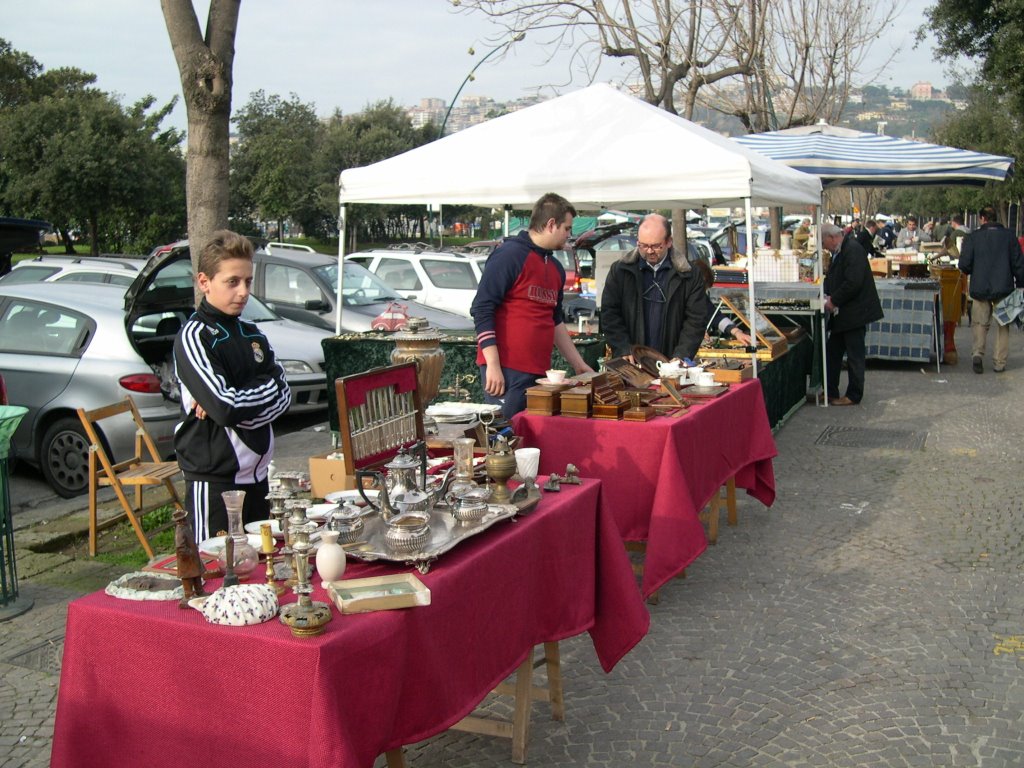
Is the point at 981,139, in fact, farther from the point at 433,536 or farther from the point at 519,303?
the point at 433,536

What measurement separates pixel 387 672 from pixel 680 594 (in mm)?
3279

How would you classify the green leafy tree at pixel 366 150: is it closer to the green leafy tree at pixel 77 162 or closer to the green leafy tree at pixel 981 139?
the green leafy tree at pixel 77 162

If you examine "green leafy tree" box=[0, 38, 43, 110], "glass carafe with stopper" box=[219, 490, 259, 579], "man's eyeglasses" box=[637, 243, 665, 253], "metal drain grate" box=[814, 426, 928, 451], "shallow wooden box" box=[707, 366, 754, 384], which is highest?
"green leafy tree" box=[0, 38, 43, 110]

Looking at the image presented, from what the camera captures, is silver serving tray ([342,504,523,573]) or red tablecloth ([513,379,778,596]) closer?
silver serving tray ([342,504,523,573])

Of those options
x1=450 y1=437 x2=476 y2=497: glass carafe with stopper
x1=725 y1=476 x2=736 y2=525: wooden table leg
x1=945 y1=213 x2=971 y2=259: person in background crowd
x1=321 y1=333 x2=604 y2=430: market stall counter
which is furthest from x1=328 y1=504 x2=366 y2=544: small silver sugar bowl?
x1=945 y1=213 x2=971 y2=259: person in background crowd

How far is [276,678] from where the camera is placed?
8.17 ft

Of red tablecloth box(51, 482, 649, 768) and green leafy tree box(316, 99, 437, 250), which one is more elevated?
green leafy tree box(316, 99, 437, 250)

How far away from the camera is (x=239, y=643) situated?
2.54 m

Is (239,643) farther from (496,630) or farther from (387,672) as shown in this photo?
(496,630)

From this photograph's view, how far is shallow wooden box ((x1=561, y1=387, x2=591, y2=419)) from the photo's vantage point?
5.57 meters

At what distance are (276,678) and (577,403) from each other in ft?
10.8

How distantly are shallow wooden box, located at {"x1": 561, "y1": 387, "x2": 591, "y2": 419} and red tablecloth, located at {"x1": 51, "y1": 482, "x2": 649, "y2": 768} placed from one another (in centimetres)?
226

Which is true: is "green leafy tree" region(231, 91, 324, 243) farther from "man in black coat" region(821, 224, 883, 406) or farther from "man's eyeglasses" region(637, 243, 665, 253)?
"man's eyeglasses" region(637, 243, 665, 253)

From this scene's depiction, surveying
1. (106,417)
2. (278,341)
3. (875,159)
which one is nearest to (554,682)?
(106,417)
